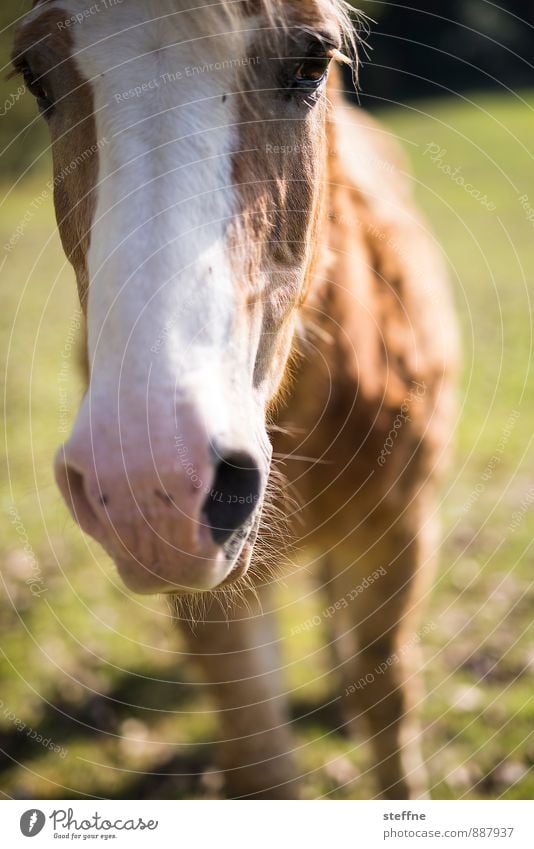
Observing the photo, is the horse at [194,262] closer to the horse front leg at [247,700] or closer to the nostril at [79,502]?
the nostril at [79,502]

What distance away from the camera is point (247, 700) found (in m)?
2.64

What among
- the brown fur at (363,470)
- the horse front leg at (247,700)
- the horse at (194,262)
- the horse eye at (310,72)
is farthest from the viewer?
the horse front leg at (247,700)

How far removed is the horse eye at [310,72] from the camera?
4.99 ft

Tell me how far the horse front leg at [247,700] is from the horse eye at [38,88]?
5.34 feet

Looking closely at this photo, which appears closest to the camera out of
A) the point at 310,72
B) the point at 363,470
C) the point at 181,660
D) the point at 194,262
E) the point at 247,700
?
the point at 194,262

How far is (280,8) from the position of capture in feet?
4.84

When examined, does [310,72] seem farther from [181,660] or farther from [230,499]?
[181,660]

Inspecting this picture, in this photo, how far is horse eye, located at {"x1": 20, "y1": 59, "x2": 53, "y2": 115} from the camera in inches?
62.6

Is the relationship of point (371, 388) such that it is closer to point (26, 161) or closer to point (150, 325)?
point (150, 325)

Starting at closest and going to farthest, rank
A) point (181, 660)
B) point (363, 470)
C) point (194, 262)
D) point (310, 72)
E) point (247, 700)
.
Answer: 1. point (194, 262)
2. point (310, 72)
3. point (363, 470)
4. point (247, 700)
5. point (181, 660)

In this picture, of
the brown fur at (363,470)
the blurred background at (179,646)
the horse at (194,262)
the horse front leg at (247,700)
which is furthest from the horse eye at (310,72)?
the horse front leg at (247,700)

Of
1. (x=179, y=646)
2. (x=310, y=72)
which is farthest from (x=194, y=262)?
(x=179, y=646)

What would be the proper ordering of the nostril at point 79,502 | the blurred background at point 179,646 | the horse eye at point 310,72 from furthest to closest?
the blurred background at point 179,646
the horse eye at point 310,72
the nostril at point 79,502

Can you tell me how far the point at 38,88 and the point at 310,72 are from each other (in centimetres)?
60
